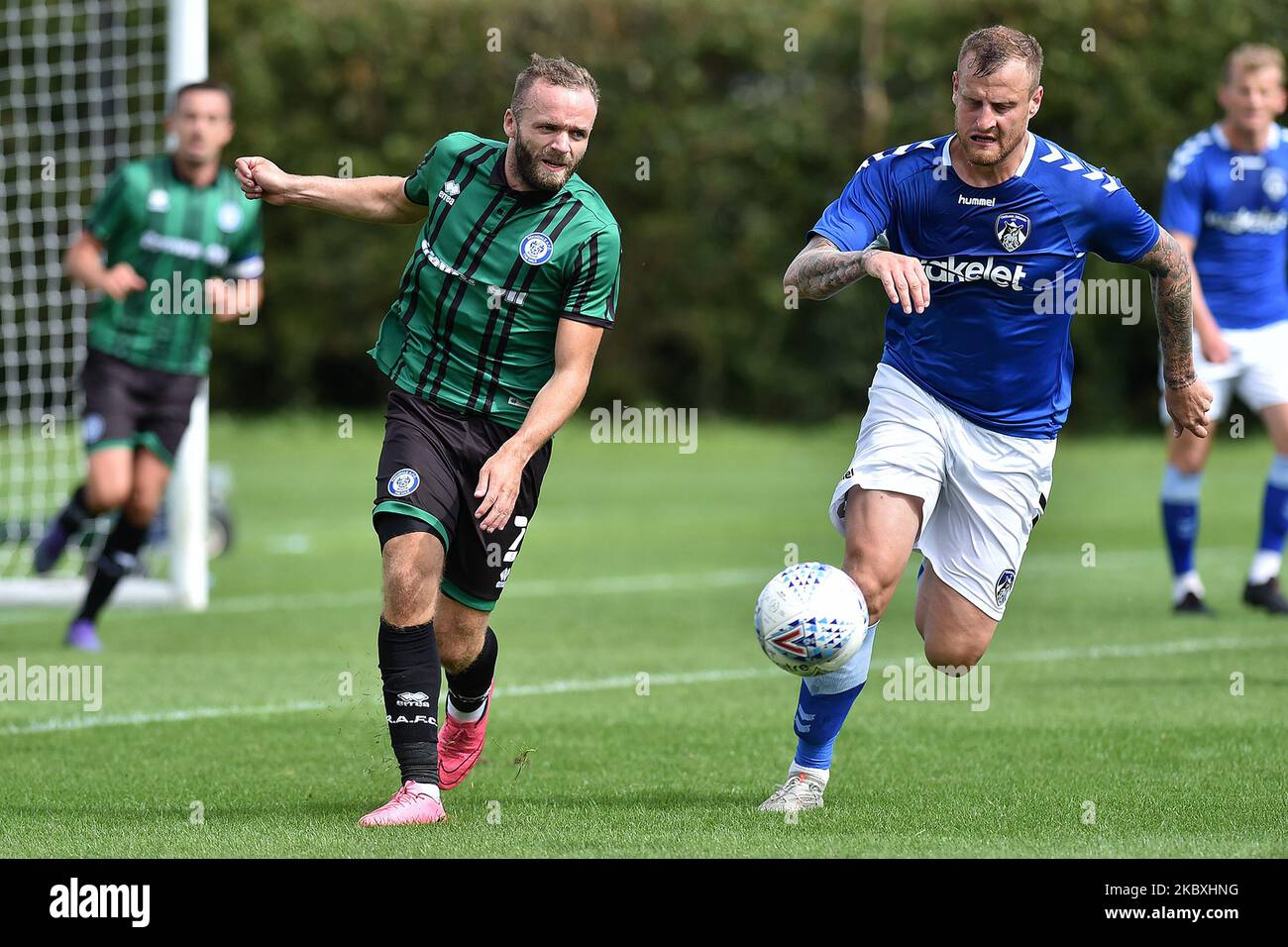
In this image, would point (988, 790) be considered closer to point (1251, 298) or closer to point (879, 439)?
point (879, 439)

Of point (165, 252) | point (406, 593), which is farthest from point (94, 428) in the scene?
point (406, 593)

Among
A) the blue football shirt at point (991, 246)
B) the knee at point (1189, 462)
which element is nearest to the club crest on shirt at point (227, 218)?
the blue football shirt at point (991, 246)

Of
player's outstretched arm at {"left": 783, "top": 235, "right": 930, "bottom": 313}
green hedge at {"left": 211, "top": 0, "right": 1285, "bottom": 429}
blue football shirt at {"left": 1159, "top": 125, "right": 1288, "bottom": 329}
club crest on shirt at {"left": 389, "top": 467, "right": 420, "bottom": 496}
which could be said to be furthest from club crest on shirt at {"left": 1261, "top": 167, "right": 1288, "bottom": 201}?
green hedge at {"left": 211, "top": 0, "right": 1285, "bottom": 429}

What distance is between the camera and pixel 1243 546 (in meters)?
13.7

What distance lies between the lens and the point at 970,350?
5996 mm

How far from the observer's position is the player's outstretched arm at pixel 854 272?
5082mm

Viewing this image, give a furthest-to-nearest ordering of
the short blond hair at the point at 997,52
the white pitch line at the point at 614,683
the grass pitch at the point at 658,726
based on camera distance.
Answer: the white pitch line at the point at 614,683, the short blond hair at the point at 997,52, the grass pitch at the point at 658,726

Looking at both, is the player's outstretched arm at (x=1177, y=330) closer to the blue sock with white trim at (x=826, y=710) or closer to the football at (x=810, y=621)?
the blue sock with white trim at (x=826, y=710)

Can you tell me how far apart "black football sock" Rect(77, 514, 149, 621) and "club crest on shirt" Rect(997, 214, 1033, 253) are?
565cm

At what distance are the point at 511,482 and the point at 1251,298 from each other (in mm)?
6288

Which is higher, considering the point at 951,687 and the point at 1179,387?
the point at 1179,387

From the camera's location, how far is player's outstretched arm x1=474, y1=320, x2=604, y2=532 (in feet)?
17.8
